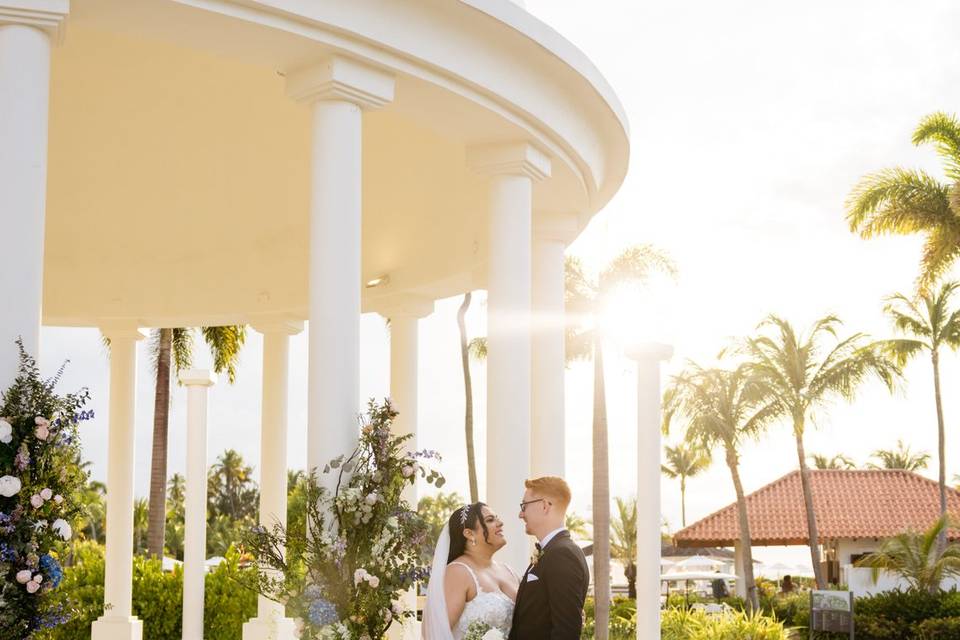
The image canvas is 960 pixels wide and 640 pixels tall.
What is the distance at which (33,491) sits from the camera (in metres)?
12.0

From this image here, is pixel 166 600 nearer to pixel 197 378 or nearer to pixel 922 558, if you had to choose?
pixel 197 378

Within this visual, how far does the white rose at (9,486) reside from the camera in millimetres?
11695

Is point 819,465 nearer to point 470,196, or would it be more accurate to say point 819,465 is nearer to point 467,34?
point 470,196

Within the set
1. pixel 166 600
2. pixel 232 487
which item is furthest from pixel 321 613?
pixel 232 487

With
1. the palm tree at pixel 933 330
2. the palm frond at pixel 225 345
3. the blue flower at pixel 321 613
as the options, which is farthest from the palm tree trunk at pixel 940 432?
the blue flower at pixel 321 613

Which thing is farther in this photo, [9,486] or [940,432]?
[940,432]

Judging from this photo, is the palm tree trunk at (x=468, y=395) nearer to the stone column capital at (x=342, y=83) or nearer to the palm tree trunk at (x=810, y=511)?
the palm tree trunk at (x=810, y=511)

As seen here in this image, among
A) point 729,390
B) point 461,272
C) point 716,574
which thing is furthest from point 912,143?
point 716,574

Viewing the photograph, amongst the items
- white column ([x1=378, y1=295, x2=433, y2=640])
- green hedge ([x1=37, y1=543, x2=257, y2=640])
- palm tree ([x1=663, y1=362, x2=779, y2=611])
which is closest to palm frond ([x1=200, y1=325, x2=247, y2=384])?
green hedge ([x1=37, y1=543, x2=257, y2=640])

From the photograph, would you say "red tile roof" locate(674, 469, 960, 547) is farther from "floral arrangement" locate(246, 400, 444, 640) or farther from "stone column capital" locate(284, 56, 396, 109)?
"floral arrangement" locate(246, 400, 444, 640)

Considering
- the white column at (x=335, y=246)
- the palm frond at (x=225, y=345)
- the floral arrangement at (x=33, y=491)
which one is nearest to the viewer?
the floral arrangement at (x=33, y=491)

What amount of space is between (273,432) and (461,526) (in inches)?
830

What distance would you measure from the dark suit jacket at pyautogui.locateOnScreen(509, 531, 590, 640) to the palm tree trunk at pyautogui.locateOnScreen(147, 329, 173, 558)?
46.9m

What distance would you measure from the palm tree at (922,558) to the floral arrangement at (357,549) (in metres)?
44.0
